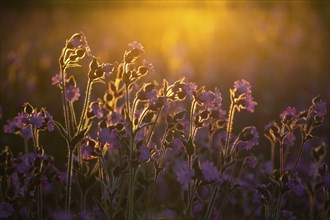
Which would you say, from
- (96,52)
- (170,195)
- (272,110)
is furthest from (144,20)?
(170,195)

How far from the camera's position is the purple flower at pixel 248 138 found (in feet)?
9.55

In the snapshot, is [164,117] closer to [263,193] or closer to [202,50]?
[263,193]

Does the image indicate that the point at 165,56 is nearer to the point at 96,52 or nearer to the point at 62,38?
the point at 96,52

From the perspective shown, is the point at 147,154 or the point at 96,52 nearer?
the point at 147,154

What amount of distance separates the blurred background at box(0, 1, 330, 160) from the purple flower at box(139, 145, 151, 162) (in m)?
3.19

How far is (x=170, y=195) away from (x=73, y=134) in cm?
205

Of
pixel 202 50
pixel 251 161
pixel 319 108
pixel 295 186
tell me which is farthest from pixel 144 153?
pixel 202 50

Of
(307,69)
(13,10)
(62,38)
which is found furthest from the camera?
(13,10)

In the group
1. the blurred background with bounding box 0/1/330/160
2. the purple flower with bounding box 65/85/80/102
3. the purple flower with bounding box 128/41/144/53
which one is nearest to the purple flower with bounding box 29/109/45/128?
the purple flower with bounding box 65/85/80/102

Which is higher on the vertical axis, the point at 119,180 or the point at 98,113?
the point at 98,113

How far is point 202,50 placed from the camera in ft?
36.2

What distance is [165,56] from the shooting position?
9805 mm

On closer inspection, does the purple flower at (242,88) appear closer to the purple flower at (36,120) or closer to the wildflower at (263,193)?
the wildflower at (263,193)

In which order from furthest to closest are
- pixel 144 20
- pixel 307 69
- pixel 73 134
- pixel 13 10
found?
1. pixel 13 10
2. pixel 144 20
3. pixel 307 69
4. pixel 73 134
